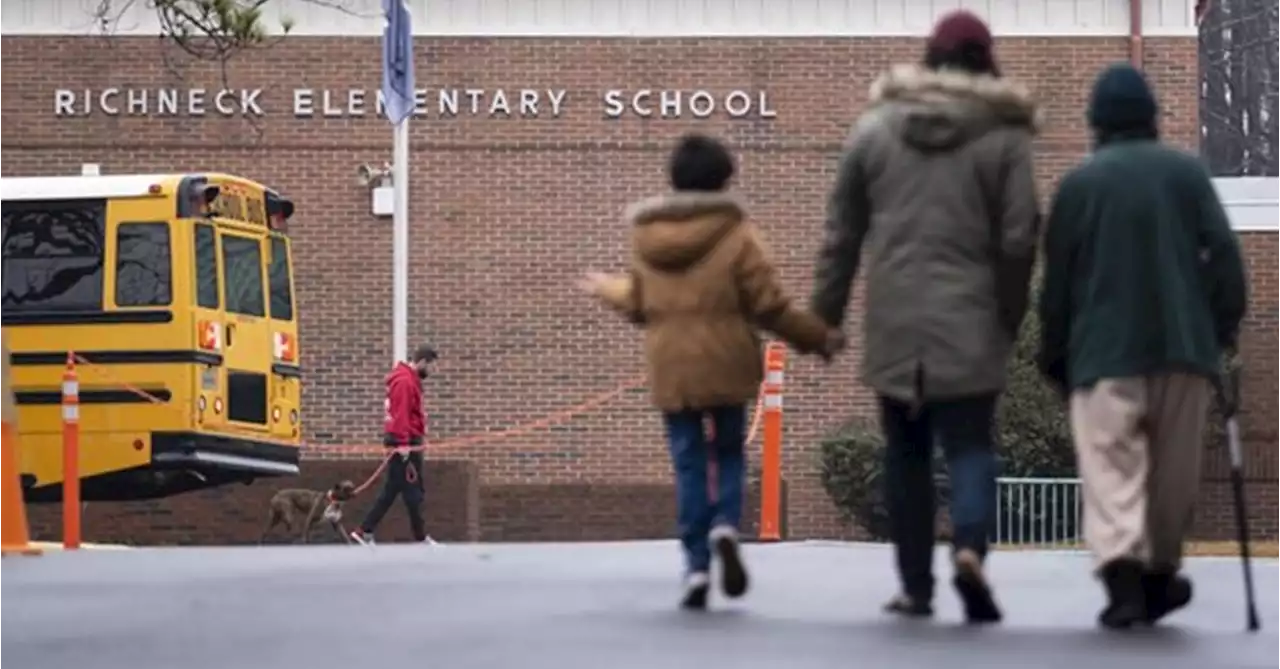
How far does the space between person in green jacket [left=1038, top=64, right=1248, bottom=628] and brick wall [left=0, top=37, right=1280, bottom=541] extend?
22.8 meters

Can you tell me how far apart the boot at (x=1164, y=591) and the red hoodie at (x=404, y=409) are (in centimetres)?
1601

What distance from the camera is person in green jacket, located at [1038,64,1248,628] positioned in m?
9.38

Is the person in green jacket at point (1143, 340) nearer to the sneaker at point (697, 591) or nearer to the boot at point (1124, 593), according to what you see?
the boot at point (1124, 593)

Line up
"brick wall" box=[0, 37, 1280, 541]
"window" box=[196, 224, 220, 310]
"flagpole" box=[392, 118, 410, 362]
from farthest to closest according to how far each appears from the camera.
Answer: "brick wall" box=[0, 37, 1280, 541] < "flagpole" box=[392, 118, 410, 362] < "window" box=[196, 224, 220, 310]

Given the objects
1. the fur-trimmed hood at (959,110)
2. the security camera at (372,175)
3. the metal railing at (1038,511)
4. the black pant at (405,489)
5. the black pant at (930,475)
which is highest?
the security camera at (372,175)

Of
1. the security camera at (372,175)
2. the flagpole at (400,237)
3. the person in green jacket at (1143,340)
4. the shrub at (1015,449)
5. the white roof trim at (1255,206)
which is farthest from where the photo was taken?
the security camera at (372,175)

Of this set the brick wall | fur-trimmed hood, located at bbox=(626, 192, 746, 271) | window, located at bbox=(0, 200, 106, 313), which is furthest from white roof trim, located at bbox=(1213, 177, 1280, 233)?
Answer: fur-trimmed hood, located at bbox=(626, 192, 746, 271)

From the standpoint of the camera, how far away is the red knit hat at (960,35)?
963 centimetres

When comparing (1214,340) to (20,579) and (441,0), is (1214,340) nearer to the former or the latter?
(20,579)

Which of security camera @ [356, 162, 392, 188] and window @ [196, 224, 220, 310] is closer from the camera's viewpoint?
window @ [196, 224, 220, 310]

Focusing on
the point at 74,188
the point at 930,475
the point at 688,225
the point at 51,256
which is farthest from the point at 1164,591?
the point at 74,188

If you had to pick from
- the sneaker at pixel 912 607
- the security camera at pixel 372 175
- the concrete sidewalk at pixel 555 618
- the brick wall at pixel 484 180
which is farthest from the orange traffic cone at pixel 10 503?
the security camera at pixel 372 175

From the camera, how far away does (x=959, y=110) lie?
9.53 metres

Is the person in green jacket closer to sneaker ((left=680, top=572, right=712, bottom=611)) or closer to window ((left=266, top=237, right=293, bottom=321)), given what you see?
sneaker ((left=680, top=572, right=712, bottom=611))
